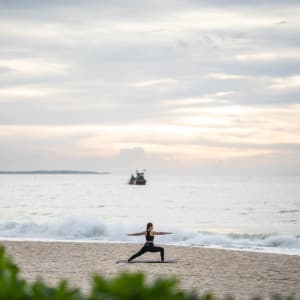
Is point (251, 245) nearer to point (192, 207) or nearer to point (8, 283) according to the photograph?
point (8, 283)

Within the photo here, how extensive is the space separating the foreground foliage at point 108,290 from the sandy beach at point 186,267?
9.36 metres

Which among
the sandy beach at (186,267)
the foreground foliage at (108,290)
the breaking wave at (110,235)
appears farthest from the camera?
the breaking wave at (110,235)

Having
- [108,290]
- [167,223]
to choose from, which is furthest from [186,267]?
[167,223]

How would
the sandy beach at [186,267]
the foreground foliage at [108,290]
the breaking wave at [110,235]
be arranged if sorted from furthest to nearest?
1. the breaking wave at [110,235]
2. the sandy beach at [186,267]
3. the foreground foliage at [108,290]

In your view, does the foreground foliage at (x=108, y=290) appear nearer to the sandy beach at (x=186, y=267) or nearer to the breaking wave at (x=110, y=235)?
the sandy beach at (x=186, y=267)

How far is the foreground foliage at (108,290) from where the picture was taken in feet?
5.67

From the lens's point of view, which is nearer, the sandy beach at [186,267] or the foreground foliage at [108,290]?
the foreground foliage at [108,290]

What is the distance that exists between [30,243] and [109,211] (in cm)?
4701

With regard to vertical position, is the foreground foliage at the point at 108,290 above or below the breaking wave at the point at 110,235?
above

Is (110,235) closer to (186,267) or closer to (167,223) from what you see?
(186,267)

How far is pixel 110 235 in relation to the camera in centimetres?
3119

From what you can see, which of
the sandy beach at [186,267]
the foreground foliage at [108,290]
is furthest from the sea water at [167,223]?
the foreground foliage at [108,290]

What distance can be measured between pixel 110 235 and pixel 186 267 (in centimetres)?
1399

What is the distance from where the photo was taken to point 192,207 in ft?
249
